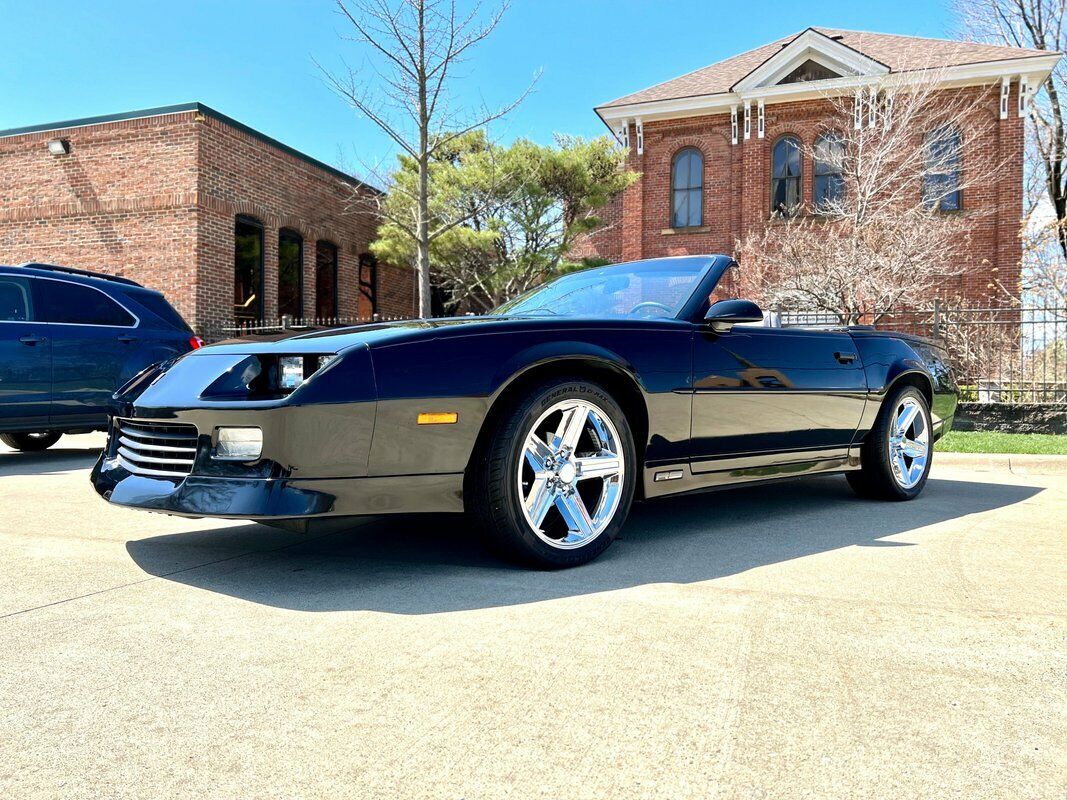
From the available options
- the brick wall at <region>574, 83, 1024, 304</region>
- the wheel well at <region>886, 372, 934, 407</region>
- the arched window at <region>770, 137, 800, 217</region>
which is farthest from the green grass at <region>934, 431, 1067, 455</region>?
the arched window at <region>770, 137, 800, 217</region>

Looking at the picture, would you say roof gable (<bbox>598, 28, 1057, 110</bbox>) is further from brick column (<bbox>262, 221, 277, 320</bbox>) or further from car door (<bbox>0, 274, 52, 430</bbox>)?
car door (<bbox>0, 274, 52, 430</bbox>)

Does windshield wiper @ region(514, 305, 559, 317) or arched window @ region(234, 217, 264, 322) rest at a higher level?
arched window @ region(234, 217, 264, 322)

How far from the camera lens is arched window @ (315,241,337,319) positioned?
1845 cm

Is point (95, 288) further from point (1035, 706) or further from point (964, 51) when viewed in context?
point (964, 51)

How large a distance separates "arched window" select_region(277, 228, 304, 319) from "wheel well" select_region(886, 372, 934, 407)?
1398 centimetres

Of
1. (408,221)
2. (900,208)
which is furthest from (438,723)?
(900,208)

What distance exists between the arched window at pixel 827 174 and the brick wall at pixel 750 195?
0.25 metres

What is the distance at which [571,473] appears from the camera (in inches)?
134

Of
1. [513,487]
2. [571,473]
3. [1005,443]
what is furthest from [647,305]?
[1005,443]

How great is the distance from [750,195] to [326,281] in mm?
10693

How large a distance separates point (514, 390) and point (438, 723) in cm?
162

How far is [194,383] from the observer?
3164 mm

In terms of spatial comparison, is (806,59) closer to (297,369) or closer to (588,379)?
(588,379)

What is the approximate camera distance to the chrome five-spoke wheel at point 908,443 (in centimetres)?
526
